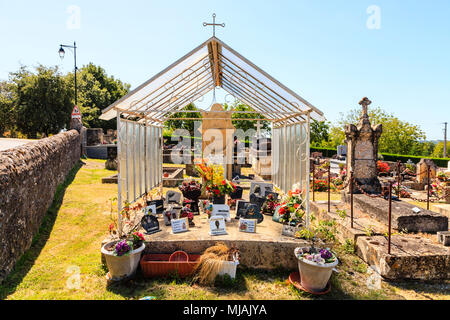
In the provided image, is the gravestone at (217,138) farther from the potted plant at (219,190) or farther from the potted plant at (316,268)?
the potted plant at (316,268)

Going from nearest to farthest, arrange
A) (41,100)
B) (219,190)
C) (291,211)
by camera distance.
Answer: (291,211) → (219,190) → (41,100)

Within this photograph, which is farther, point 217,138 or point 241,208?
point 217,138

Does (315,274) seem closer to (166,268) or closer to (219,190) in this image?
(166,268)

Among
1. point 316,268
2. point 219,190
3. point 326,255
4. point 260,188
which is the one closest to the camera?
point 316,268

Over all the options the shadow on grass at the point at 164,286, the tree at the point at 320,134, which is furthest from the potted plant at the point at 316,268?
the tree at the point at 320,134

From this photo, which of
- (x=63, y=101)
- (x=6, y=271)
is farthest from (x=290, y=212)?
(x=63, y=101)

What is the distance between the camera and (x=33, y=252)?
18.2 feet

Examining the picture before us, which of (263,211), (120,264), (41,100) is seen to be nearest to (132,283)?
(120,264)

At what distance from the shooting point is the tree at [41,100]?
21750mm

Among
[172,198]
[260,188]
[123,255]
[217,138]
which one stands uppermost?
[217,138]

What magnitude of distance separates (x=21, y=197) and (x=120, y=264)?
2.59m

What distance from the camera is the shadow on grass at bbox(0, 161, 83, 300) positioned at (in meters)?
4.27

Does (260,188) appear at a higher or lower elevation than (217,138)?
lower

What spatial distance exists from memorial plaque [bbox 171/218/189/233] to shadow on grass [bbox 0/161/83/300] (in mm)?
2628
